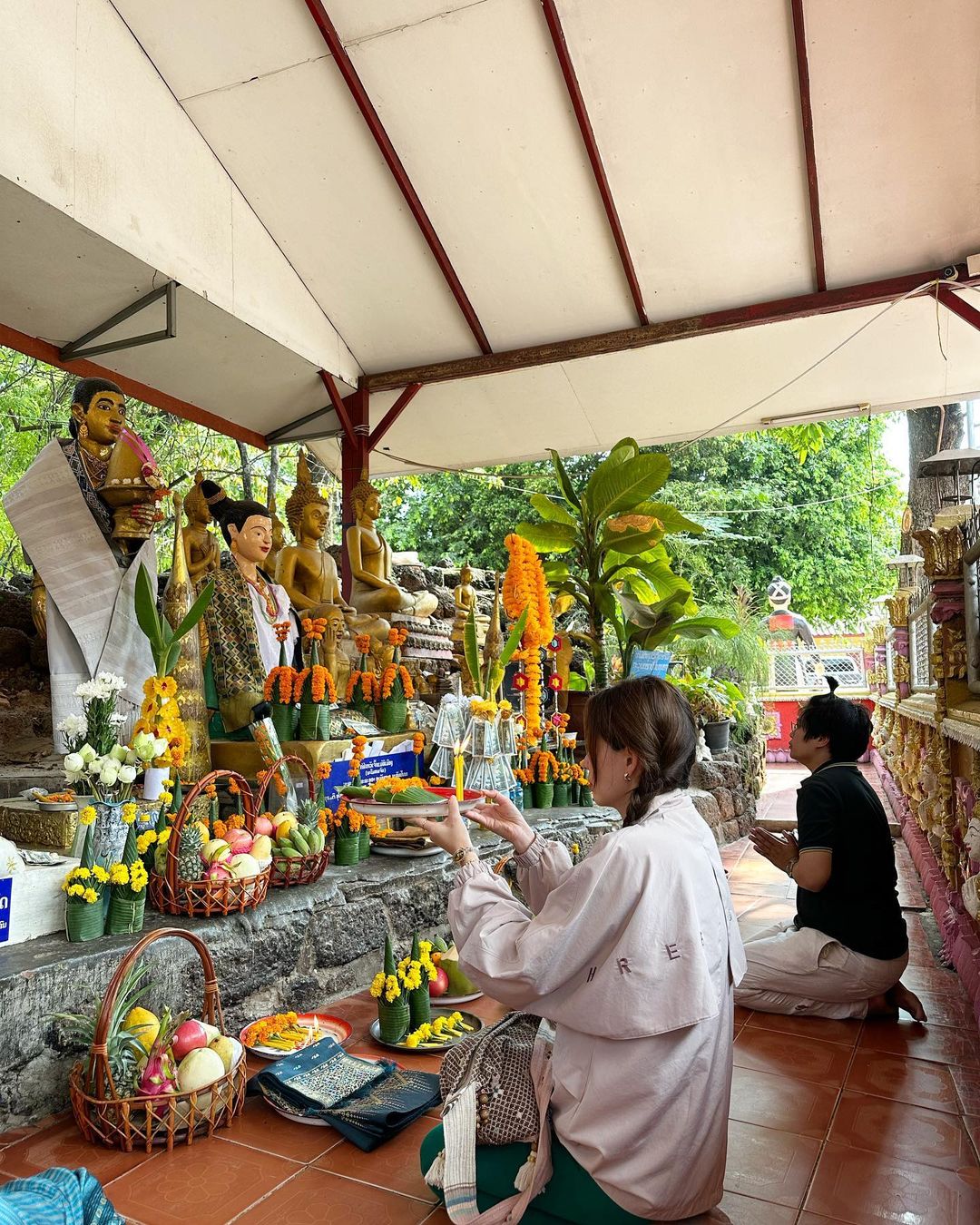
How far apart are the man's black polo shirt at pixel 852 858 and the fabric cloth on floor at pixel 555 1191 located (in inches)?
69.3

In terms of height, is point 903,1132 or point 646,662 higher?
point 646,662

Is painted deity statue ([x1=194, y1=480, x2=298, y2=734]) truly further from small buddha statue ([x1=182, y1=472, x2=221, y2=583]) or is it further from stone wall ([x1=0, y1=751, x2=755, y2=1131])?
stone wall ([x1=0, y1=751, x2=755, y2=1131])

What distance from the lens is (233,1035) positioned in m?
3.21

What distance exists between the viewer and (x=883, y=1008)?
3.55 m

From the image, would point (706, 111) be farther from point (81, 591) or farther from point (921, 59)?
point (81, 591)

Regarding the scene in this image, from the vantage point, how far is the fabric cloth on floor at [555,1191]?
1971mm

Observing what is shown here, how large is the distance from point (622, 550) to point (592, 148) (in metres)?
2.65

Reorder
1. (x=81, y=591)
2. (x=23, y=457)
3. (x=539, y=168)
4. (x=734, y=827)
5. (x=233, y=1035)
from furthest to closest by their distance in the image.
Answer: (x=23, y=457) < (x=734, y=827) < (x=539, y=168) < (x=81, y=591) < (x=233, y=1035)

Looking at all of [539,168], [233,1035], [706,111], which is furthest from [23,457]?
[233,1035]

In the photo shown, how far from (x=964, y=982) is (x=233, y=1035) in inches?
113

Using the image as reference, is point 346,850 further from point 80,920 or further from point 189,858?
point 80,920

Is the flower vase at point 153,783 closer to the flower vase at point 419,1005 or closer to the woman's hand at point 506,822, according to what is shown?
the flower vase at point 419,1005

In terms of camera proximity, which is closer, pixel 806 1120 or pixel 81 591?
pixel 806 1120

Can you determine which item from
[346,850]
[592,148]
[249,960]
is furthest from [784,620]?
[249,960]
